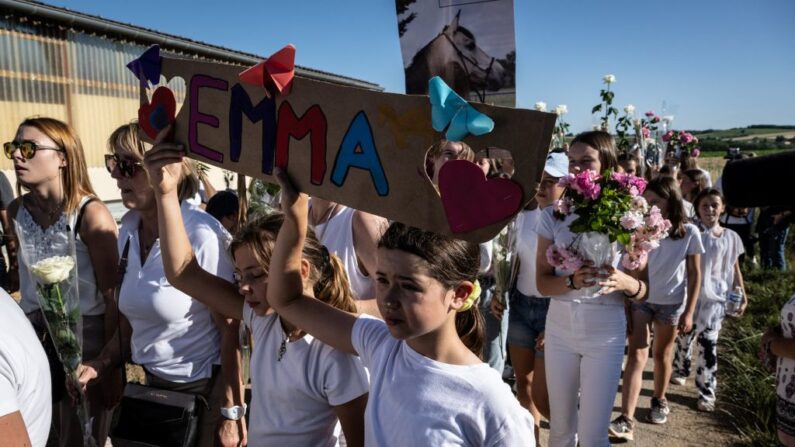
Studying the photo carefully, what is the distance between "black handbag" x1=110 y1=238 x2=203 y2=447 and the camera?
2.36 metres

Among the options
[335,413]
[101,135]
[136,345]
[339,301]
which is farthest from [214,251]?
[101,135]

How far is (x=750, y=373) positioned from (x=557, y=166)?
126 inches

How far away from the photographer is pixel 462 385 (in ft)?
5.15

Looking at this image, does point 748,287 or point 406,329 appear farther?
point 748,287

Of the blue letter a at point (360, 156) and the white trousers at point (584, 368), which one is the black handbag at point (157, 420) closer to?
the blue letter a at point (360, 156)

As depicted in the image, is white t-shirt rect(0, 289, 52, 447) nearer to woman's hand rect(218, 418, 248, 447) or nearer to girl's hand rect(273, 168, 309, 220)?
girl's hand rect(273, 168, 309, 220)

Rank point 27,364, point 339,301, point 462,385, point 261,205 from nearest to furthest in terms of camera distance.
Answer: point 27,364, point 462,385, point 339,301, point 261,205

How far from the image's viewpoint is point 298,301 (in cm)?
195

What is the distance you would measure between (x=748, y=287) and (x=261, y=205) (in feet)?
25.7

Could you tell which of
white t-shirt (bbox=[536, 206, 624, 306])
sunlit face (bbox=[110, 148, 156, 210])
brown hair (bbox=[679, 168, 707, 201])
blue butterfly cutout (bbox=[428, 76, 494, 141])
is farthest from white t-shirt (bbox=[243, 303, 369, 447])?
brown hair (bbox=[679, 168, 707, 201])

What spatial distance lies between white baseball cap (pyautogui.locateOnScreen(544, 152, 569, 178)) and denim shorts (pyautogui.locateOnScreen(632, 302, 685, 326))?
140 centimetres

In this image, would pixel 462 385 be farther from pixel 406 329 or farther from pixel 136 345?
pixel 136 345

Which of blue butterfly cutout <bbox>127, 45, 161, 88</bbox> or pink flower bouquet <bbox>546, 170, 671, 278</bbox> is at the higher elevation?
blue butterfly cutout <bbox>127, 45, 161, 88</bbox>

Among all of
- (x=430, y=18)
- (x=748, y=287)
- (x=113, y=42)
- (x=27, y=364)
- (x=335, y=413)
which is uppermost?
(x=113, y=42)
